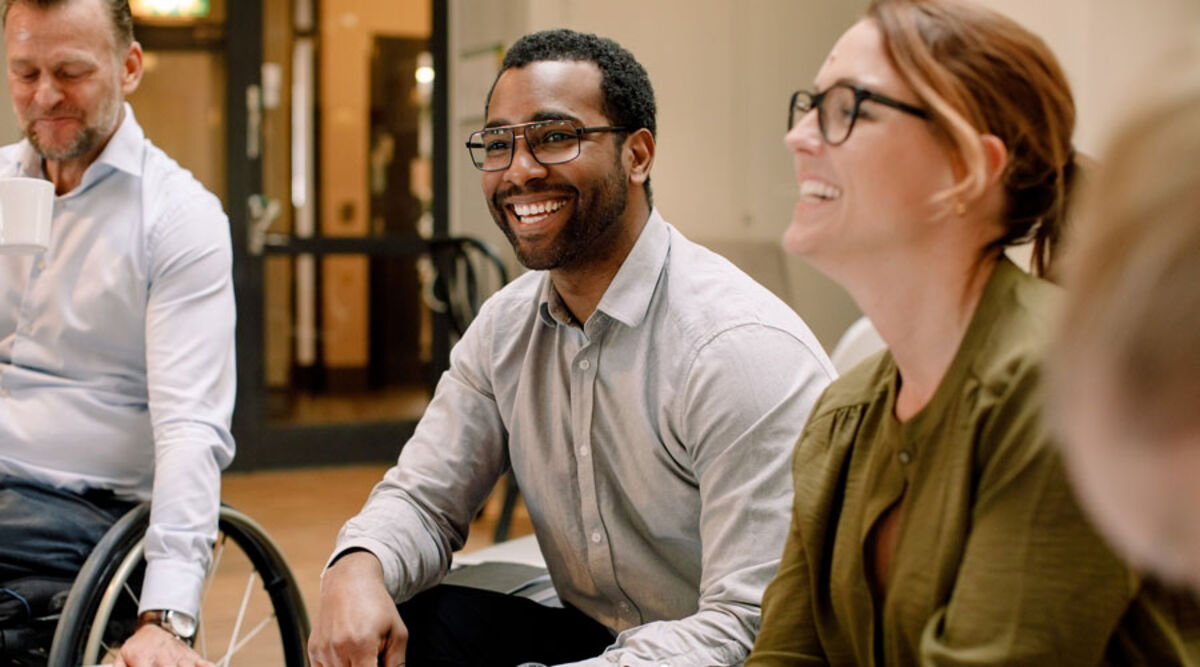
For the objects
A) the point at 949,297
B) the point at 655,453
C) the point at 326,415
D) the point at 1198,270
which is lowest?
the point at 326,415

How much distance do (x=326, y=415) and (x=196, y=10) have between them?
1.74 m

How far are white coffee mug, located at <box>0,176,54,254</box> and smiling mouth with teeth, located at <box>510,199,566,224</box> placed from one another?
607 millimetres

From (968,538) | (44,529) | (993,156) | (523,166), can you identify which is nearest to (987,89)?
(993,156)

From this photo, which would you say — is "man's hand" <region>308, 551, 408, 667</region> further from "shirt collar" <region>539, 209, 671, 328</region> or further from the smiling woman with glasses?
the smiling woman with glasses

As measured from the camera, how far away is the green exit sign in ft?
16.7

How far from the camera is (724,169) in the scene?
5312 millimetres

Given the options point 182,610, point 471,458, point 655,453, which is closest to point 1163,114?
point 655,453

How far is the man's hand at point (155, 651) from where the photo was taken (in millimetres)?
1568

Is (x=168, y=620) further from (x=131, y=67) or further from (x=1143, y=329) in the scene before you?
(x=1143, y=329)

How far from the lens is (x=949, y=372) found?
0.92 m

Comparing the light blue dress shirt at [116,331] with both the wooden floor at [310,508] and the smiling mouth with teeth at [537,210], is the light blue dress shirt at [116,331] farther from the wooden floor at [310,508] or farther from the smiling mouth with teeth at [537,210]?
the wooden floor at [310,508]

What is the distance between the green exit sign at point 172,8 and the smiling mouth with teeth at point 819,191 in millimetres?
4607

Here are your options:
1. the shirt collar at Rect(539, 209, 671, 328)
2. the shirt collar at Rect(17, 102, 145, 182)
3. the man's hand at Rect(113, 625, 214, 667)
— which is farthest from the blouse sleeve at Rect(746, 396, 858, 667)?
the shirt collar at Rect(17, 102, 145, 182)

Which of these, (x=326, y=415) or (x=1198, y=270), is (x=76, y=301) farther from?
(x=326, y=415)
